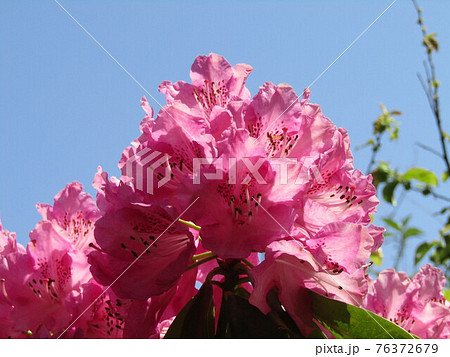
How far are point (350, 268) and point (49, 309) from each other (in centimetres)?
57

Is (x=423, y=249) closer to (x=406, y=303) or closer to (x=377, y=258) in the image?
(x=377, y=258)

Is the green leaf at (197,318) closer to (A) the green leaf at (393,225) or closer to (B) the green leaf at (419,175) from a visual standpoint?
(B) the green leaf at (419,175)

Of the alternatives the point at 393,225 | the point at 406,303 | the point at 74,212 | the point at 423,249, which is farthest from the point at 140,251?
the point at 393,225

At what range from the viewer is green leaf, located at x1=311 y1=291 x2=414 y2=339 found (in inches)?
37.7

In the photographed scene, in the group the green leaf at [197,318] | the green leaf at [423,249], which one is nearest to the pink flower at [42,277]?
the green leaf at [197,318]

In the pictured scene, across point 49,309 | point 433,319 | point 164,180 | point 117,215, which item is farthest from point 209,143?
point 433,319

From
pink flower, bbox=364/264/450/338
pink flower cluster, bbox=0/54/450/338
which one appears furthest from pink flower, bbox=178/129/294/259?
pink flower, bbox=364/264/450/338

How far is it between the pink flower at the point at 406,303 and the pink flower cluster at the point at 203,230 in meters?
0.19

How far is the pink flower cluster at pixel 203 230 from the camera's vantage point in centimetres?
95

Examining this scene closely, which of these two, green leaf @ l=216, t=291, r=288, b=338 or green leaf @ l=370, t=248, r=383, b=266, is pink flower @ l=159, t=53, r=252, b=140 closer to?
green leaf @ l=216, t=291, r=288, b=338

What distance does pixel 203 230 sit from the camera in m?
0.96

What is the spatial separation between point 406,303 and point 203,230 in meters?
0.55

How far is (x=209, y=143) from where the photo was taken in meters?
0.98

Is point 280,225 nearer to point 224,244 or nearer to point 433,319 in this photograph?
point 224,244
